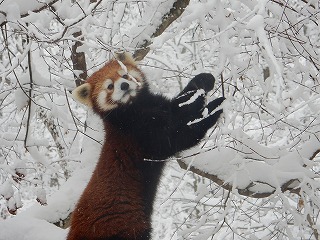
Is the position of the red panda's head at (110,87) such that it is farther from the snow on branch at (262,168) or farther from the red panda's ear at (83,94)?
the snow on branch at (262,168)

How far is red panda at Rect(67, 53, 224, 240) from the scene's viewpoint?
146 inches

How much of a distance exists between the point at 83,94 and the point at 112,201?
112 centimetres

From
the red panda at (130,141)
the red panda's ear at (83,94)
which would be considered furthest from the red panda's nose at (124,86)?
the red panda's ear at (83,94)

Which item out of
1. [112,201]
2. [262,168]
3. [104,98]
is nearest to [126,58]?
[104,98]

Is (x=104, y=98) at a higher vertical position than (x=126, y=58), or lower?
lower

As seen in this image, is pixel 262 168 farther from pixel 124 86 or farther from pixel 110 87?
pixel 110 87

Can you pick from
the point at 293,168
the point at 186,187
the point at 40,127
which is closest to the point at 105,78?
the point at 293,168

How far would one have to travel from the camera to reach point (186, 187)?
595 inches

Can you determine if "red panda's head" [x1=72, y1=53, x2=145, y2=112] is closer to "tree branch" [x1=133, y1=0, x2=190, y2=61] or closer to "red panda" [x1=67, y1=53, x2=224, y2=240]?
"red panda" [x1=67, y1=53, x2=224, y2=240]

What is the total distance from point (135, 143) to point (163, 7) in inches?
47.9

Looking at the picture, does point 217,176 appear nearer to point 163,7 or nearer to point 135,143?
point 135,143

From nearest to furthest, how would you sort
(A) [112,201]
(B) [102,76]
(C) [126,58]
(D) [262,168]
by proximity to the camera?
1. (A) [112,201]
2. (D) [262,168]
3. (C) [126,58]
4. (B) [102,76]

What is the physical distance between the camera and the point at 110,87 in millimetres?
4414

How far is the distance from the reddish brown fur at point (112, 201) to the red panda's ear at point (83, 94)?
53 centimetres
